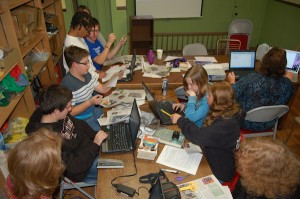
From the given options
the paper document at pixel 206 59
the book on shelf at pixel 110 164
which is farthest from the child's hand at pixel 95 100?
the paper document at pixel 206 59

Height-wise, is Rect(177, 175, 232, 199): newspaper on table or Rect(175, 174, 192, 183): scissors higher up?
Rect(175, 174, 192, 183): scissors

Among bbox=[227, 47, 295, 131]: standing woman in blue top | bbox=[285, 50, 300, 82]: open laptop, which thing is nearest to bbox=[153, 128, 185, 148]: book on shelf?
bbox=[227, 47, 295, 131]: standing woman in blue top

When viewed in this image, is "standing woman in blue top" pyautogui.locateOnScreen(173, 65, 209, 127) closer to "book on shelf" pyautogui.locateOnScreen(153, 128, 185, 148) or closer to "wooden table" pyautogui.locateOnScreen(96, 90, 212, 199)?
"book on shelf" pyautogui.locateOnScreen(153, 128, 185, 148)

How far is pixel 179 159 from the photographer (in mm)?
1638

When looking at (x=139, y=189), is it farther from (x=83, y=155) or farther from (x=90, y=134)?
(x=90, y=134)

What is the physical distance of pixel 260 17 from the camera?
17.7 feet

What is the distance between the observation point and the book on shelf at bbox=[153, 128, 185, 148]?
1.76 meters

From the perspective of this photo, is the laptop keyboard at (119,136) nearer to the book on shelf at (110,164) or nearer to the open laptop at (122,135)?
the open laptop at (122,135)

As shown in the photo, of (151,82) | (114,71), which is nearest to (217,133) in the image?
(151,82)

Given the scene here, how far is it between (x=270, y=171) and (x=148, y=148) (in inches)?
31.3

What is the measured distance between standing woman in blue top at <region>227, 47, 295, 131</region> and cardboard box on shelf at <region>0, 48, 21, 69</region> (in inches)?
87.1

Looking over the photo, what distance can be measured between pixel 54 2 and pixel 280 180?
3.98 metres

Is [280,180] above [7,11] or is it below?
below

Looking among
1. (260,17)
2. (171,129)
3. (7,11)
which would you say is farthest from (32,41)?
(260,17)
